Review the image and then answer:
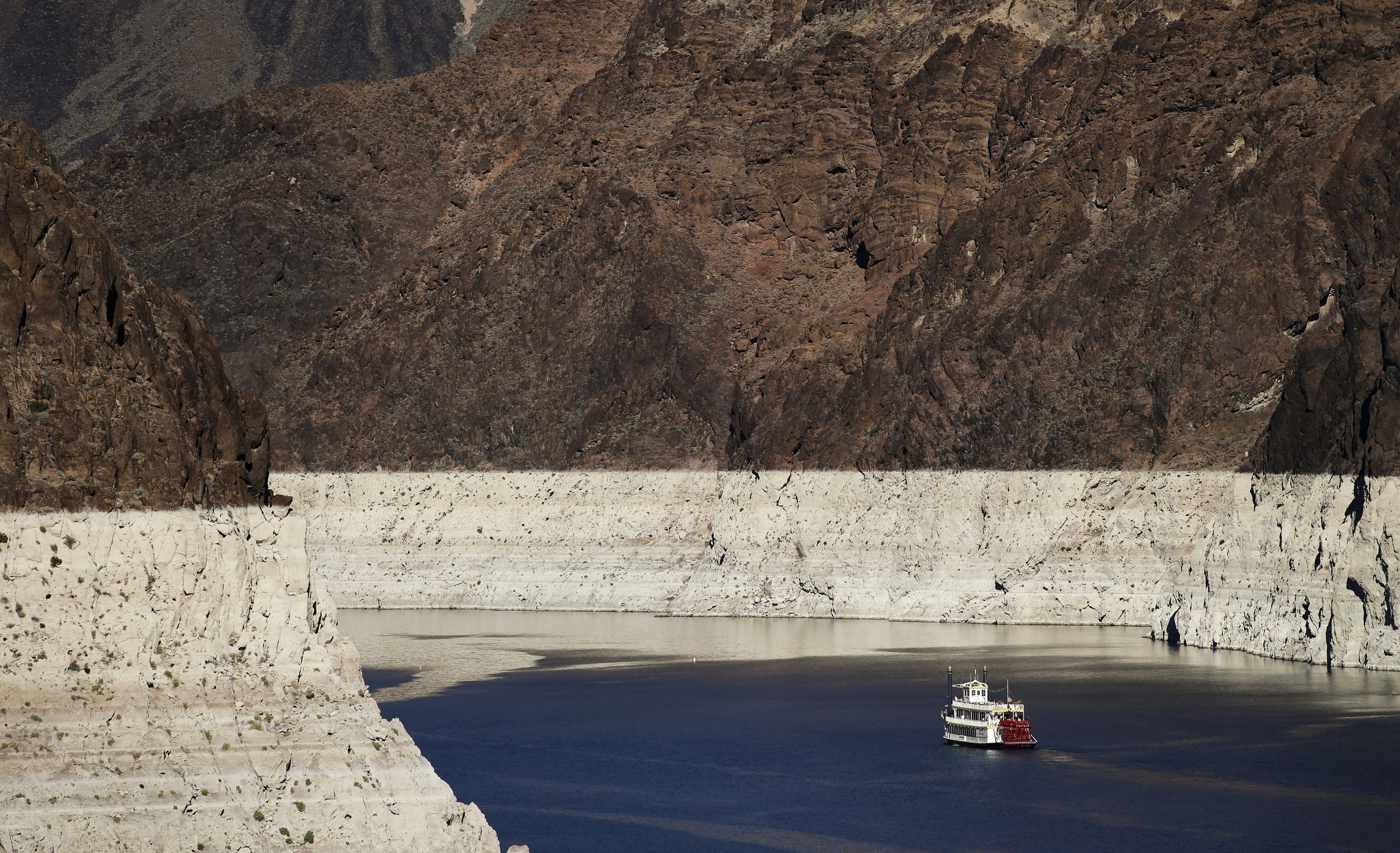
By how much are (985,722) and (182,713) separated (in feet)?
124

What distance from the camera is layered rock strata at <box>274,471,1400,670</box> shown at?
78.8m

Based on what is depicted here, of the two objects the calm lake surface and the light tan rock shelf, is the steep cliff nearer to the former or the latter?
the light tan rock shelf

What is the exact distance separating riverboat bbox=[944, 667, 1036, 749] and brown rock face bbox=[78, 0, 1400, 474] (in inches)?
794

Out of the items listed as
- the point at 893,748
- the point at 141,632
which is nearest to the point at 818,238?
the point at 893,748

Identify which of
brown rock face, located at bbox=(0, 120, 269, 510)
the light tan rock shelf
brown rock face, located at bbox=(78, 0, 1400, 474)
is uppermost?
brown rock face, located at bbox=(78, 0, 1400, 474)

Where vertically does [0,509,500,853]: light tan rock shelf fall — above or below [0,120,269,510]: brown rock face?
below

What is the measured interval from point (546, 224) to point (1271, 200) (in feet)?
207

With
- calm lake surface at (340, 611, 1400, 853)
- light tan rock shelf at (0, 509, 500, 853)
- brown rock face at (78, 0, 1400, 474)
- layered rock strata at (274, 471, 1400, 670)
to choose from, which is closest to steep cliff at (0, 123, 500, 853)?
light tan rock shelf at (0, 509, 500, 853)

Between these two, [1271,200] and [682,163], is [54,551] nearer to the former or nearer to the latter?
[1271,200]

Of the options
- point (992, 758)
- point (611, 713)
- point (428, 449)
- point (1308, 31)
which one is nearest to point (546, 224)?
point (428, 449)

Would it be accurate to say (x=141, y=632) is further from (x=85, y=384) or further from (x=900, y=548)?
(x=900, y=548)

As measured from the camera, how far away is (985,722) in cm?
6334

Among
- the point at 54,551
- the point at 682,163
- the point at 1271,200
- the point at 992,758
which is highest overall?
the point at 682,163

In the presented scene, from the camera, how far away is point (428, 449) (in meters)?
141
